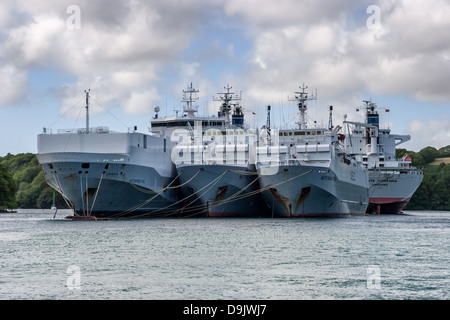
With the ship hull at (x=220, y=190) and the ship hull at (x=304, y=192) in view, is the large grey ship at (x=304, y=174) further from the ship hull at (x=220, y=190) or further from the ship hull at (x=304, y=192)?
the ship hull at (x=220, y=190)

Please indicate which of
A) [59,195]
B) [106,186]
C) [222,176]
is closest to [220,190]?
[222,176]

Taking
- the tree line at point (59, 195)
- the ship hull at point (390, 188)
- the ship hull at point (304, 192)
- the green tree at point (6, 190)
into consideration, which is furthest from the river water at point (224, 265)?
the tree line at point (59, 195)

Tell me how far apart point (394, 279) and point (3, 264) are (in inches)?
639

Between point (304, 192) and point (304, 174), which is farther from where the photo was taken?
point (304, 192)

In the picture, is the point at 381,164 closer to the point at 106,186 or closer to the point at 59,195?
the point at 106,186

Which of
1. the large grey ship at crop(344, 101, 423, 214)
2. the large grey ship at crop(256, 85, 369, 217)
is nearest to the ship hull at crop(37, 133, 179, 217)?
the large grey ship at crop(256, 85, 369, 217)

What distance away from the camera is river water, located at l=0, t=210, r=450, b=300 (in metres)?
25.8

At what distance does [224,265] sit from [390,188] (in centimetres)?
6768

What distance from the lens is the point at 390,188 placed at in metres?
96.5

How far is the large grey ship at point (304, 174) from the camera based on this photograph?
63594mm

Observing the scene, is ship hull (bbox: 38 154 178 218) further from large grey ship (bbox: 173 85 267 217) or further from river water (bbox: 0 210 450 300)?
river water (bbox: 0 210 450 300)
